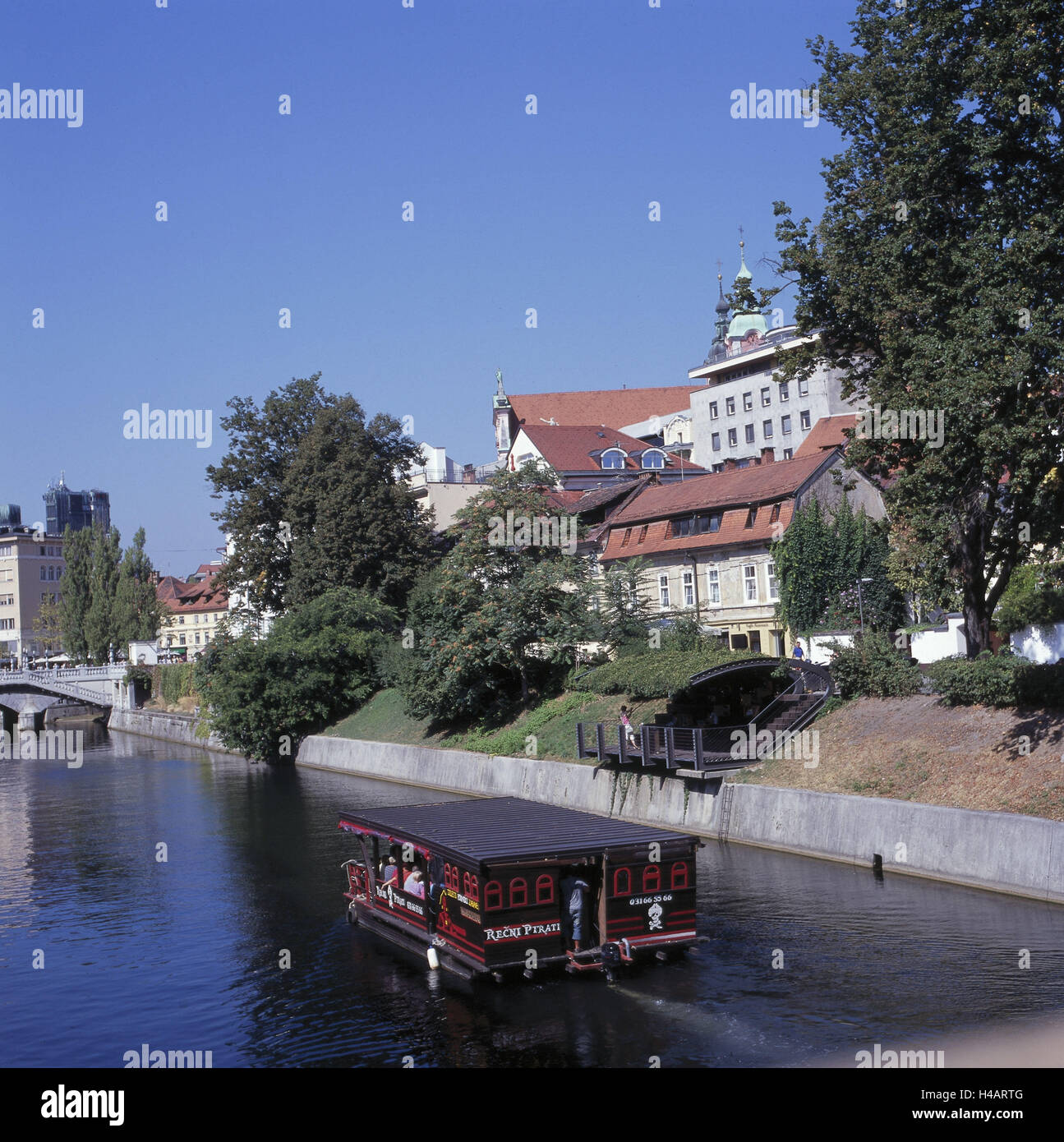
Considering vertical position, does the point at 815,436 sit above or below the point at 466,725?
above

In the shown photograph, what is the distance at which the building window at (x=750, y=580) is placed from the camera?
59.2m

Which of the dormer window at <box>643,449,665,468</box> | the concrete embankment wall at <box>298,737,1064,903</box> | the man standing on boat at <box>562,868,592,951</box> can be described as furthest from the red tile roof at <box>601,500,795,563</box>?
the man standing on boat at <box>562,868,592,951</box>

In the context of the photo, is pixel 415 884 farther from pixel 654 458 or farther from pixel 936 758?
pixel 654 458

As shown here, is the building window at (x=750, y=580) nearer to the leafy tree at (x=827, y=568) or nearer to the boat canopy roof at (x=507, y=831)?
the leafy tree at (x=827, y=568)

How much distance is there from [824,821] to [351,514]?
152ft

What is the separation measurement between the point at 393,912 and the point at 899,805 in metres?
13.0

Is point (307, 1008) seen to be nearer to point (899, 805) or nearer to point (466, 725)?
point (899, 805)

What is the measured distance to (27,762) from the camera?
75250mm

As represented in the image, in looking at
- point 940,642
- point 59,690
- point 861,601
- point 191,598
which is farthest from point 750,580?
point 191,598

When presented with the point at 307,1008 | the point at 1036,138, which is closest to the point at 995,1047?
the point at 307,1008

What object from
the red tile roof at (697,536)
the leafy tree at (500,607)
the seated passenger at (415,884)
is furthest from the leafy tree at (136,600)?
the seated passenger at (415,884)

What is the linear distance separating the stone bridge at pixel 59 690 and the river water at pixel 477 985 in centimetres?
6933

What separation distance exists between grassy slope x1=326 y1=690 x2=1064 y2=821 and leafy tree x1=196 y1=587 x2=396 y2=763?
34599 millimetres
